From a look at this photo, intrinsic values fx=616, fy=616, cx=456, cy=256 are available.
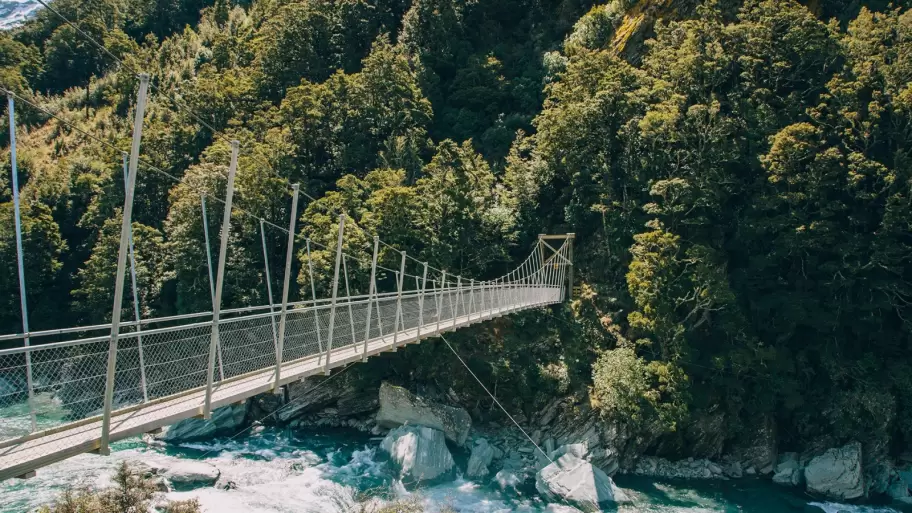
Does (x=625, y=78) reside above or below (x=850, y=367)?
above

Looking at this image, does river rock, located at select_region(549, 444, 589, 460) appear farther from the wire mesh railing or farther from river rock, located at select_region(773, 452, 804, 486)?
the wire mesh railing

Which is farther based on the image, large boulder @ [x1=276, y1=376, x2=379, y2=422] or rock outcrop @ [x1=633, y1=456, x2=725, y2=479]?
large boulder @ [x1=276, y1=376, x2=379, y2=422]

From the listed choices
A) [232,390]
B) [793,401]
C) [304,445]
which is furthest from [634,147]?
[232,390]

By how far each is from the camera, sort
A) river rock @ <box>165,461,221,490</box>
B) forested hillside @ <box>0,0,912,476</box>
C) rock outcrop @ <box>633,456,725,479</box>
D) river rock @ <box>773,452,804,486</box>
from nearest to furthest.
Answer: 1. river rock @ <box>165,461,221,490</box>
2. river rock @ <box>773,452,804,486</box>
3. rock outcrop @ <box>633,456,725,479</box>
4. forested hillside @ <box>0,0,912,476</box>

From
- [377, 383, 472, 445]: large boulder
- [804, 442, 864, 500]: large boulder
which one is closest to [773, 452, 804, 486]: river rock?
[804, 442, 864, 500]: large boulder

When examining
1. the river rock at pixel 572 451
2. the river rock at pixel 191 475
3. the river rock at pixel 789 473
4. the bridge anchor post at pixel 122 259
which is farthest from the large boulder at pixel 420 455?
the bridge anchor post at pixel 122 259

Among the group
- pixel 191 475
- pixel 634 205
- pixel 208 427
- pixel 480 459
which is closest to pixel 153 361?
pixel 191 475

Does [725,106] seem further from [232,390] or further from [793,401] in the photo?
[232,390]

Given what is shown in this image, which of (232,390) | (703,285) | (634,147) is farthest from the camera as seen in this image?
(634,147)
